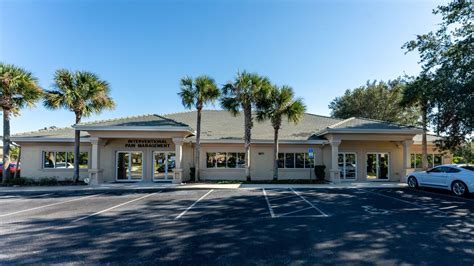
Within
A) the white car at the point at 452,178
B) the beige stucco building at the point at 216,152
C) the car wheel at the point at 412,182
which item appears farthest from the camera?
the beige stucco building at the point at 216,152

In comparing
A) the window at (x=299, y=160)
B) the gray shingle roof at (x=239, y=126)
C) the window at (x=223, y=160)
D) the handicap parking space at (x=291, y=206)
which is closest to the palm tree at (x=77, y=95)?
the gray shingle roof at (x=239, y=126)

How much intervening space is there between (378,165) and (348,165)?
2351 millimetres

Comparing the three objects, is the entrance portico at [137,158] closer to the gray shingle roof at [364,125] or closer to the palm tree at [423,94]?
the gray shingle roof at [364,125]

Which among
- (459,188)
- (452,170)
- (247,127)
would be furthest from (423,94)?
(247,127)

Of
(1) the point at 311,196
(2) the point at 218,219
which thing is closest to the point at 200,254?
(2) the point at 218,219

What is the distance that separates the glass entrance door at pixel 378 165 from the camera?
1937 centimetres

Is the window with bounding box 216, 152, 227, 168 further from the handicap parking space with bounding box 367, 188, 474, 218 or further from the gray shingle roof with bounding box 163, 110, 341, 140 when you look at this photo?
the handicap parking space with bounding box 367, 188, 474, 218

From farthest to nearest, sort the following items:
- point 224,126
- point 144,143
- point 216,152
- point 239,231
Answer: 1. point 224,126
2. point 216,152
3. point 144,143
4. point 239,231

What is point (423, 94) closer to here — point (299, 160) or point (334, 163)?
point (334, 163)

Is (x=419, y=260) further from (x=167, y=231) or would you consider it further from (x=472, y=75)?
(x=472, y=75)

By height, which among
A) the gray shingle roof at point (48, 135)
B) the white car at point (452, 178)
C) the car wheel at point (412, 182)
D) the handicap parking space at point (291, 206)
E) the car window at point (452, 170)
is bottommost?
the handicap parking space at point (291, 206)

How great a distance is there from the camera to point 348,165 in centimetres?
1931

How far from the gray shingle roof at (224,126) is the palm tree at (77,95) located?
1.11 meters

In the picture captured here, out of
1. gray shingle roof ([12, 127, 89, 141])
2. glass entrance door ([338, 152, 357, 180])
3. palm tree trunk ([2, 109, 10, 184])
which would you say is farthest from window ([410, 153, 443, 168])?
palm tree trunk ([2, 109, 10, 184])
